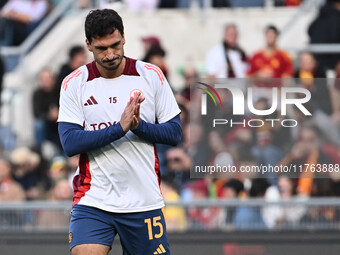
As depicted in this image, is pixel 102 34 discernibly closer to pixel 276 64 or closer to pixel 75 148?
pixel 75 148

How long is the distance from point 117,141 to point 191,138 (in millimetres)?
4393

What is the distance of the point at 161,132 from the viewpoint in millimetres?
5898

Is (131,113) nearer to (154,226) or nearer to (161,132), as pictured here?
(161,132)

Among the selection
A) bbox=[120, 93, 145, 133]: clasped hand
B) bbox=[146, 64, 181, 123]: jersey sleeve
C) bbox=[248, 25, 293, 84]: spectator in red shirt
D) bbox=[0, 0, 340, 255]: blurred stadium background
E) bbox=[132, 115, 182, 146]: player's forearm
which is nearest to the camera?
bbox=[120, 93, 145, 133]: clasped hand

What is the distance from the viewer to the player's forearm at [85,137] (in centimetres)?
573

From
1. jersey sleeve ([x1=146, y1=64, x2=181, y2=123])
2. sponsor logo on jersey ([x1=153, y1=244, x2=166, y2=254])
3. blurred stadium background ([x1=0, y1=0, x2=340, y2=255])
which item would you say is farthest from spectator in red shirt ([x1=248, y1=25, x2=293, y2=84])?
sponsor logo on jersey ([x1=153, y1=244, x2=166, y2=254])

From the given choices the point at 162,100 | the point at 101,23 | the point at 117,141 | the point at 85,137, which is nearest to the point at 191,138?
the point at 162,100

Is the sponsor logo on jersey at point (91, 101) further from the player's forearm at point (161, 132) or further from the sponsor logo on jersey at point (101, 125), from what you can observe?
the player's forearm at point (161, 132)

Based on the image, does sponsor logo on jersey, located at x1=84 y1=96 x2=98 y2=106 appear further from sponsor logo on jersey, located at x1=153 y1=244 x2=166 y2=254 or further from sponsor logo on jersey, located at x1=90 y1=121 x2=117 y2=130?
sponsor logo on jersey, located at x1=153 y1=244 x2=166 y2=254

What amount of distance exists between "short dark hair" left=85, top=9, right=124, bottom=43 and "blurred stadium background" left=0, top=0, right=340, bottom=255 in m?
3.77

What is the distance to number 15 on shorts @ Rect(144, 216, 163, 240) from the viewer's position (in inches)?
236

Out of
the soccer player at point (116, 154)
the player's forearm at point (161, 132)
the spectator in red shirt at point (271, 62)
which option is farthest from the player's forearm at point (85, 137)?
the spectator in red shirt at point (271, 62)

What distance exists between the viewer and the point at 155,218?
19.8 feet

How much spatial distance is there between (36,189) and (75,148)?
5.03 metres
